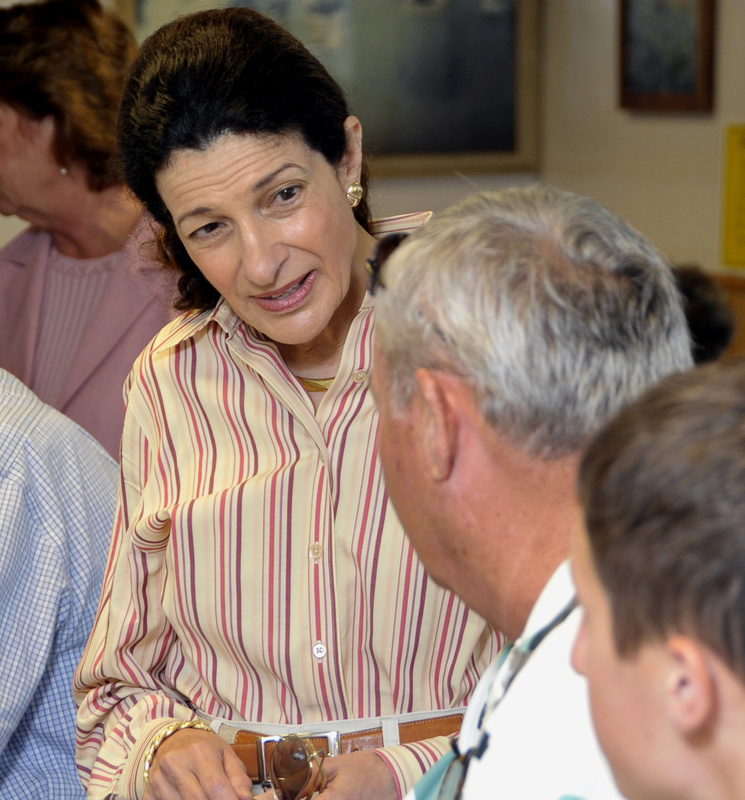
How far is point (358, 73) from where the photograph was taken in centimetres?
433

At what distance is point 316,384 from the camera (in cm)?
172

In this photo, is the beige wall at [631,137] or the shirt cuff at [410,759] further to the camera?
the beige wall at [631,137]

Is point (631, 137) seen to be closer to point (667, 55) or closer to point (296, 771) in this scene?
Result: point (667, 55)

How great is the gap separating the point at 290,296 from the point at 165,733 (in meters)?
0.66

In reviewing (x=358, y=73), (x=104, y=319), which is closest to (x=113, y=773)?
(x=104, y=319)

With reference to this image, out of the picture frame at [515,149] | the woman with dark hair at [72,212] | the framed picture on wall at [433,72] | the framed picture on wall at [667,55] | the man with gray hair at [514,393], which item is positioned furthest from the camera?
the picture frame at [515,149]

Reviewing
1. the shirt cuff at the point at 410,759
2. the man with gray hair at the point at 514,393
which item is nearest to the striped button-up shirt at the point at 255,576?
the shirt cuff at the point at 410,759

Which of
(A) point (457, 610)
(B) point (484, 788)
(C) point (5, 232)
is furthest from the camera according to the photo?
(C) point (5, 232)

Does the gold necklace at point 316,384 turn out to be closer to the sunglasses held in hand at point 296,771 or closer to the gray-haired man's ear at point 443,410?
the sunglasses held in hand at point 296,771

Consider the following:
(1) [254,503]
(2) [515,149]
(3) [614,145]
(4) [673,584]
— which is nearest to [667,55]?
(3) [614,145]

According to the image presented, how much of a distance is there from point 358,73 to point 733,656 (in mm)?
4025

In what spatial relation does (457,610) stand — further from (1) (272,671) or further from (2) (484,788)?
(2) (484,788)

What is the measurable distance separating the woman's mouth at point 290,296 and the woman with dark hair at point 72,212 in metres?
0.70

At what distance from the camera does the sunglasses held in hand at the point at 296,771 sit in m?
1.38
